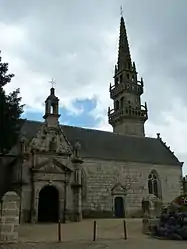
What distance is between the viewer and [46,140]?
24.6 m

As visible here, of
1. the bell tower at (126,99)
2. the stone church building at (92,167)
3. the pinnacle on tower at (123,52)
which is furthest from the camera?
the pinnacle on tower at (123,52)

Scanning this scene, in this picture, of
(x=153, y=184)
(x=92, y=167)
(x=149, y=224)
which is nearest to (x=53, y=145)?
(x=92, y=167)

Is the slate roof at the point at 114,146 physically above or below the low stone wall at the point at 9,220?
above

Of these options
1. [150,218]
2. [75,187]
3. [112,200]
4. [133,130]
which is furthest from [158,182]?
[150,218]

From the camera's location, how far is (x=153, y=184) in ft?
110

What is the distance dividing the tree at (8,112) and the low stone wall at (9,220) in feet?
15.1

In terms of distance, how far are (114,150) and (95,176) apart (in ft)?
13.3

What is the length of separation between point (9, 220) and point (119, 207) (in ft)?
66.8

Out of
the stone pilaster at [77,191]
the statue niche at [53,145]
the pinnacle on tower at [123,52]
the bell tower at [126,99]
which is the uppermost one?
the pinnacle on tower at [123,52]

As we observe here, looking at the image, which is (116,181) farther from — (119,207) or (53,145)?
(53,145)

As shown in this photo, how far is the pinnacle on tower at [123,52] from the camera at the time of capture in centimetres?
4888

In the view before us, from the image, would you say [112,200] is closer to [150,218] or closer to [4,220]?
[150,218]

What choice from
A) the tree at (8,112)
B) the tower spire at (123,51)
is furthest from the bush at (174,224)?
the tower spire at (123,51)

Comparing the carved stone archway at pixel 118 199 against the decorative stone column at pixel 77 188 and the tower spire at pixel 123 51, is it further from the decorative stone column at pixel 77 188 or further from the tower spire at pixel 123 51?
the tower spire at pixel 123 51
